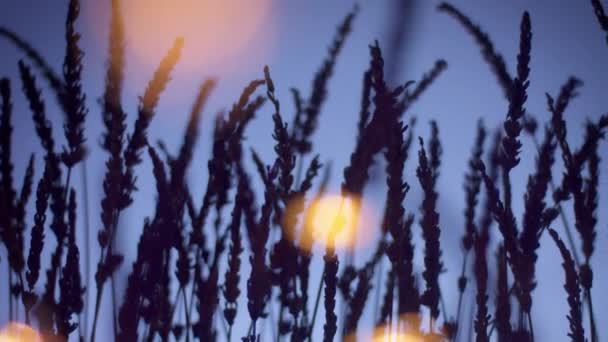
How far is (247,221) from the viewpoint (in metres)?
2.45

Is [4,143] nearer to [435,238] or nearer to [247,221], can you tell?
[247,221]

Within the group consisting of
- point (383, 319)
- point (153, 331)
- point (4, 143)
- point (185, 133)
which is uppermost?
point (185, 133)

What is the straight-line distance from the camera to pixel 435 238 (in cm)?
173

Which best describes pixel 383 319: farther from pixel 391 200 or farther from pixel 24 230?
pixel 24 230

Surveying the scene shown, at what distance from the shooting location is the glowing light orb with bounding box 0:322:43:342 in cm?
200

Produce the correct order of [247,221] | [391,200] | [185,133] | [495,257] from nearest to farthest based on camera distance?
[391,200] → [185,133] → [247,221] → [495,257]

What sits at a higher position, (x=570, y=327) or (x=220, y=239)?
(x=220, y=239)

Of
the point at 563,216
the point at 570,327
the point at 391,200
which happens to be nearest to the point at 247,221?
the point at 391,200

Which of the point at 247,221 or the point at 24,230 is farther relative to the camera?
the point at 247,221

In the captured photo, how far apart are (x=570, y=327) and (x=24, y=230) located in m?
1.78

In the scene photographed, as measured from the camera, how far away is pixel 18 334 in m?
2.19

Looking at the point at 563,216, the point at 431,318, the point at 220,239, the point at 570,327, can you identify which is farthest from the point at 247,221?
the point at 563,216

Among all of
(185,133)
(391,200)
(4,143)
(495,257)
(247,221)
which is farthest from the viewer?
(495,257)

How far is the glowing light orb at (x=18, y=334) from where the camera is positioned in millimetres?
2000
